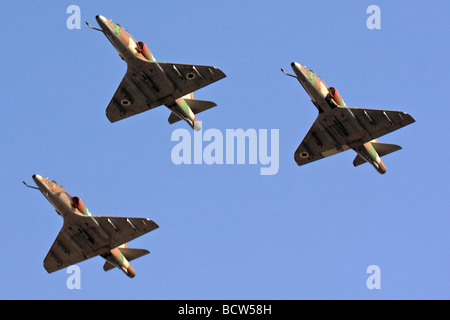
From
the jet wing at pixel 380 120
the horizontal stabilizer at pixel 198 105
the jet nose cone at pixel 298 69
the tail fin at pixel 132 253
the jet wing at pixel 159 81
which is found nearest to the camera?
the jet nose cone at pixel 298 69

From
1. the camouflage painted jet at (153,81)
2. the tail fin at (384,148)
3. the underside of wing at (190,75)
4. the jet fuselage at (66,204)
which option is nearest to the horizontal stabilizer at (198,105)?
the camouflage painted jet at (153,81)

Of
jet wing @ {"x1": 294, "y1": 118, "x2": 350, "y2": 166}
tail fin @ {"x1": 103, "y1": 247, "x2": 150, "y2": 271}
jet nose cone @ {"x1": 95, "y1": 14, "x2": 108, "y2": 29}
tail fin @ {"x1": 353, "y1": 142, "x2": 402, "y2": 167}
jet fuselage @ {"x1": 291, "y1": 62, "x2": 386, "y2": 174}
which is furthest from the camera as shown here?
tail fin @ {"x1": 353, "y1": 142, "x2": 402, "y2": 167}

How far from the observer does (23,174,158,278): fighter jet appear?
7650cm

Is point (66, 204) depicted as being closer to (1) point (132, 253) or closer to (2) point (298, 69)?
(1) point (132, 253)

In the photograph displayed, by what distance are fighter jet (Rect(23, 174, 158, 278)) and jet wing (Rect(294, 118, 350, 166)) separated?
17584 mm

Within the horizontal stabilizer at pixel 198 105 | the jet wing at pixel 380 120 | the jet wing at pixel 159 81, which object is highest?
the jet wing at pixel 159 81

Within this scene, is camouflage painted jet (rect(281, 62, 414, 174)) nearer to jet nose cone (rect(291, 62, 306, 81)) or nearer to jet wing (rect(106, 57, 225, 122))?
jet nose cone (rect(291, 62, 306, 81))

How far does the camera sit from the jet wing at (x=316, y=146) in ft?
276

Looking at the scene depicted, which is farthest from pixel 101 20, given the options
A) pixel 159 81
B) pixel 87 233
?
pixel 87 233

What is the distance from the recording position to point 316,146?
8619 cm

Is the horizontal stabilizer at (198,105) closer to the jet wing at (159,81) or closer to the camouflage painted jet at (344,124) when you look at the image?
the jet wing at (159,81)

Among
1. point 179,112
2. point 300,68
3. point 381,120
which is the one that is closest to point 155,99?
point 179,112

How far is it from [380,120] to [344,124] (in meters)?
3.21

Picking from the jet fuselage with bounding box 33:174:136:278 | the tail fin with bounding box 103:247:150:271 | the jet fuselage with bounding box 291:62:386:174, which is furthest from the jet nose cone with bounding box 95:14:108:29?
the tail fin with bounding box 103:247:150:271
